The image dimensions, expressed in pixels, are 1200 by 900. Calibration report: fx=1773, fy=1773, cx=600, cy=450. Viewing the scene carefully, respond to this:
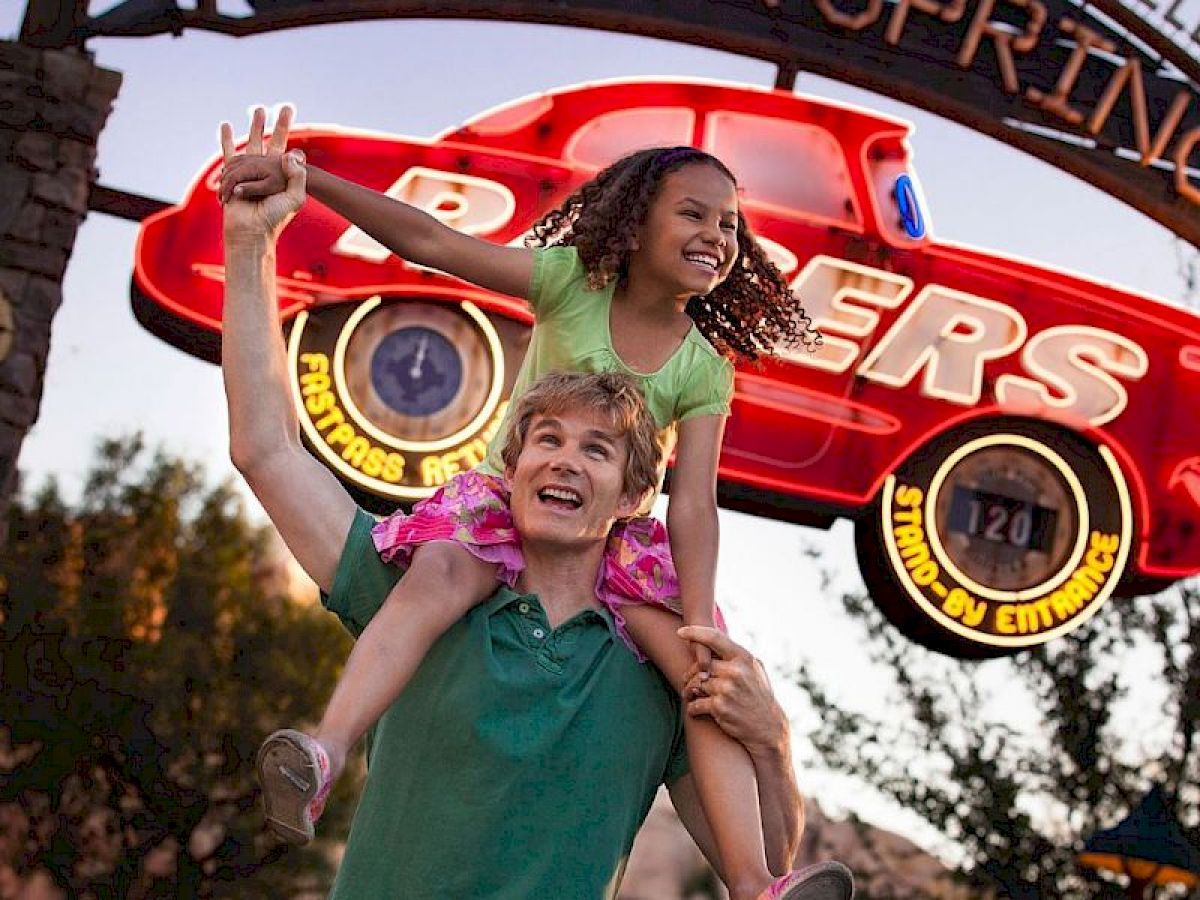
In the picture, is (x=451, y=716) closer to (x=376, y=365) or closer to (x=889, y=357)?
(x=376, y=365)

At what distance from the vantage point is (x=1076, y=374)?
10977 millimetres

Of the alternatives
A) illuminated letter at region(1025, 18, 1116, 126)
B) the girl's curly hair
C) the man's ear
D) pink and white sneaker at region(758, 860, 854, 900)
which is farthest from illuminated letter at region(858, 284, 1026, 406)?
pink and white sneaker at region(758, 860, 854, 900)

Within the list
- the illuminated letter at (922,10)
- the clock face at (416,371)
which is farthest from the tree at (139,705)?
the illuminated letter at (922,10)

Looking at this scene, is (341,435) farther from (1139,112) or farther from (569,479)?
(569,479)

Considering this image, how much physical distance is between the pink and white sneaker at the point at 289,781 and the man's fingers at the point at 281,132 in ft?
3.19

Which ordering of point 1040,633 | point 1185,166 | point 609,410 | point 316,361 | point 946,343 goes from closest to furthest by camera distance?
point 609,410 → point 316,361 → point 1040,633 → point 946,343 → point 1185,166

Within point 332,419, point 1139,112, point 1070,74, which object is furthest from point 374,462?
point 1139,112

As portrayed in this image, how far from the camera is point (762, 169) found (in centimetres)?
1092

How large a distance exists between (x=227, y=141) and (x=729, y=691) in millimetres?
1266

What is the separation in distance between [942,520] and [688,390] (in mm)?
7239

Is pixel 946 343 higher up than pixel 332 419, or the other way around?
pixel 946 343

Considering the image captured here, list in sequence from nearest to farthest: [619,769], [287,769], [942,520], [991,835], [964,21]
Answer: [287,769], [619,769], [942,520], [964,21], [991,835]

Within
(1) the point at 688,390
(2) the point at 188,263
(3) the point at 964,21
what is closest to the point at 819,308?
(3) the point at 964,21

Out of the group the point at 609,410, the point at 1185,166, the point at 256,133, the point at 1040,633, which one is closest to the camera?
the point at 609,410
